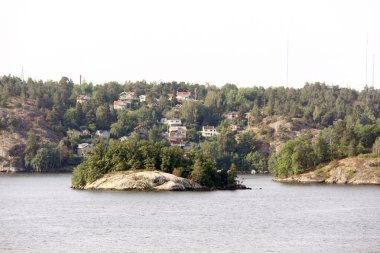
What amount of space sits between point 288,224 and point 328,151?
94200mm

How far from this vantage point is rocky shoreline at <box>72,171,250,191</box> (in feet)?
488

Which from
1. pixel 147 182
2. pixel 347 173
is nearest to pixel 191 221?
pixel 147 182

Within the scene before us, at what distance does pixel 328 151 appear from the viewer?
196 meters

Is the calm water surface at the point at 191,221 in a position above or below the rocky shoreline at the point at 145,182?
below

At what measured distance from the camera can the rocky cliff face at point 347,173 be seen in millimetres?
183875

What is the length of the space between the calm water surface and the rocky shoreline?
3.56 metres

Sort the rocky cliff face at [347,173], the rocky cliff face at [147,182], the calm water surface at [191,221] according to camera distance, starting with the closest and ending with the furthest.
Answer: the calm water surface at [191,221], the rocky cliff face at [147,182], the rocky cliff face at [347,173]

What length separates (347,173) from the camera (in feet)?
614

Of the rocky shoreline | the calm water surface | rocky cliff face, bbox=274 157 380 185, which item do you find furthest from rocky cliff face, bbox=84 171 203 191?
rocky cliff face, bbox=274 157 380 185

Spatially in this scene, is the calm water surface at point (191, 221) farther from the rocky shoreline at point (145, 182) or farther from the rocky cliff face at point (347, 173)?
the rocky cliff face at point (347, 173)

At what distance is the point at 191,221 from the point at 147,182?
42763mm

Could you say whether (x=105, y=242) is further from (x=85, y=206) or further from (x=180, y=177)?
(x=180, y=177)

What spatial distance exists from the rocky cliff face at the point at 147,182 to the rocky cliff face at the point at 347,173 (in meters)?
44.3

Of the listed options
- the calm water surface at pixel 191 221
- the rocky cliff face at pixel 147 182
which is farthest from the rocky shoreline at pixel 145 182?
the calm water surface at pixel 191 221
